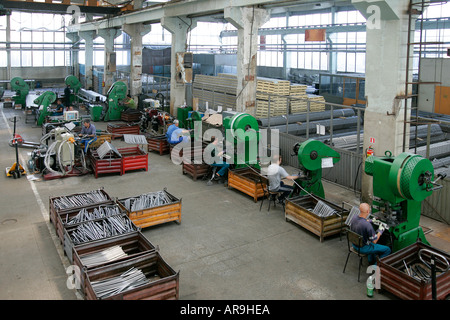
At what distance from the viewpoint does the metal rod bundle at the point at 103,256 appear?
6973 millimetres

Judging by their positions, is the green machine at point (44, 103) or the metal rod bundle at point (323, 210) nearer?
the metal rod bundle at point (323, 210)

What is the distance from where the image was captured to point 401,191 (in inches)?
276

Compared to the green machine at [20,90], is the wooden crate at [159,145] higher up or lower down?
lower down

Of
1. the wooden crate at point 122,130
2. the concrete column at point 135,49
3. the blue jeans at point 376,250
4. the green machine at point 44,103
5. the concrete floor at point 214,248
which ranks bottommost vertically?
the concrete floor at point 214,248

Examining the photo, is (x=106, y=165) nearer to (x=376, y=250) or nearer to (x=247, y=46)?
(x=247, y=46)

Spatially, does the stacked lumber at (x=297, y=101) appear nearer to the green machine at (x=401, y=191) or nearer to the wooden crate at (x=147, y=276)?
the green machine at (x=401, y=191)

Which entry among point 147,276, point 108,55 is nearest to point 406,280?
point 147,276

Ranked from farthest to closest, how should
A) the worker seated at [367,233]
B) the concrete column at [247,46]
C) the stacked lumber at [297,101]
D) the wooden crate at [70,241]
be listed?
the stacked lumber at [297,101] < the concrete column at [247,46] < the wooden crate at [70,241] < the worker seated at [367,233]

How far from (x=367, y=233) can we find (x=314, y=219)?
1.80 m

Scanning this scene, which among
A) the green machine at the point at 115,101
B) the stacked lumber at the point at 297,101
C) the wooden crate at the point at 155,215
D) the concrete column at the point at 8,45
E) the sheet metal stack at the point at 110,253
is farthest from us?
the concrete column at the point at 8,45

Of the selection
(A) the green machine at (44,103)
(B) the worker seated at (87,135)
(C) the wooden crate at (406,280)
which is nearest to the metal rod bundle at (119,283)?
(C) the wooden crate at (406,280)

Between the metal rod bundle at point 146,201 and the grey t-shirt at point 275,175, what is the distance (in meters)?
2.39

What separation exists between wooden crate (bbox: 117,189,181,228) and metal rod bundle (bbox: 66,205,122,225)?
0.86 feet
